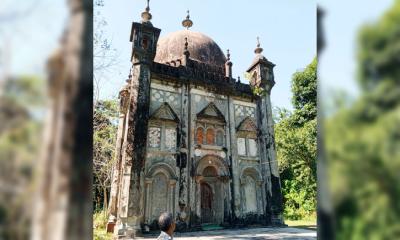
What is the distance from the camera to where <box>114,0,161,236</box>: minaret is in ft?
39.3

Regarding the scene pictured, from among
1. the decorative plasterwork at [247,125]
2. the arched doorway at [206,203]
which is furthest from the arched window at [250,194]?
the decorative plasterwork at [247,125]

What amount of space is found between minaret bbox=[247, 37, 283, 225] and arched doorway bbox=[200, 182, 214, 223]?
303 cm

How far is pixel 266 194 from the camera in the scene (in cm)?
1595

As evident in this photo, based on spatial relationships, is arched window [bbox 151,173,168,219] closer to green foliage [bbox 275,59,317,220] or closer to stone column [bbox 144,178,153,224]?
stone column [bbox 144,178,153,224]

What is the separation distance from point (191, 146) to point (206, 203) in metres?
3.02

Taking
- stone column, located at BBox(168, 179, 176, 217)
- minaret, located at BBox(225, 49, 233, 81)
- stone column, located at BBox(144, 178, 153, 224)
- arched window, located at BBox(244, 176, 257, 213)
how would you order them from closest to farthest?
1. stone column, located at BBox(144, 178, 153, 224)
2. stone column, located at BBox(168, 179, 176, 217)
3. arched window, located at BBox(244, 176, 257, 213)
4. minaret, located at BBox(225, 49, 233, 81)

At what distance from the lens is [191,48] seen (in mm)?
19031

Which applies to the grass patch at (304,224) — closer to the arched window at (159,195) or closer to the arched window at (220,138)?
the arched window at (220,138)

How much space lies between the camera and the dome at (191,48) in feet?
61.4

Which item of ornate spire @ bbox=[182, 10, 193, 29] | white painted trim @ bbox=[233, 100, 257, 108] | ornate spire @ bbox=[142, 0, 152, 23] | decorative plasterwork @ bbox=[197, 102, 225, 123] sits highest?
ornate spire @ bbox=[182, 10, 193, 29]

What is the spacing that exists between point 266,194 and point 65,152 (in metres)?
15.9

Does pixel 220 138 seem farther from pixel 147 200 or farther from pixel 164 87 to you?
pixel 147 200

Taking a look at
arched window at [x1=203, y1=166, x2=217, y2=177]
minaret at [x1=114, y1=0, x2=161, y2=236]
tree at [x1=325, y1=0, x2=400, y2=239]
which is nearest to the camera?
tree at [x1=325, y1=0, x2=400, y2=239]

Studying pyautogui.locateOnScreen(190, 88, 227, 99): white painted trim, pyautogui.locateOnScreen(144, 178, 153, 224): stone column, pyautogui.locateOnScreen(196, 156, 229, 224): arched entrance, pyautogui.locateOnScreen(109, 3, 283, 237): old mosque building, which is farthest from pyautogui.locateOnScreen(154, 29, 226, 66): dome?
pyautogui.locateOnScreen(144, 178, 153, 224): stone column
